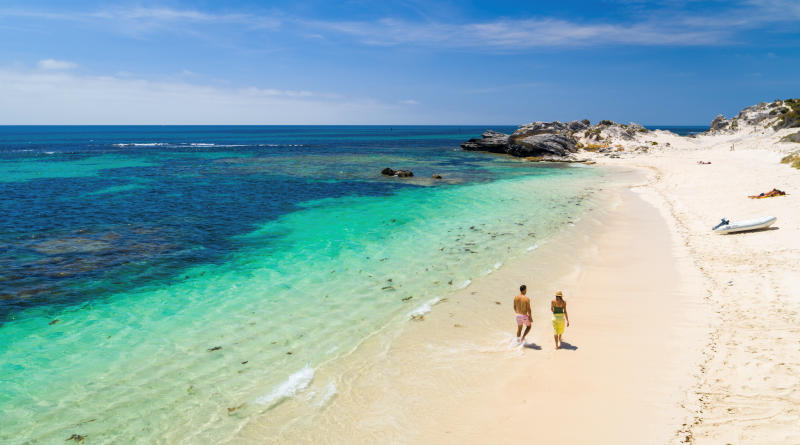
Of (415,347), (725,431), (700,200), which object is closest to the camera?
(725,431)

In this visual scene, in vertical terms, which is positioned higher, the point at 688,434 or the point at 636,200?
the point at 636,200

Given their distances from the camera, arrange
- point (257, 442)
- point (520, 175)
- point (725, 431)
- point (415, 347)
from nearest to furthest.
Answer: point (725, 431), point (257, 442), point (415, 347), point (520, 175)

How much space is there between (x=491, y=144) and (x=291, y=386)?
245 ft

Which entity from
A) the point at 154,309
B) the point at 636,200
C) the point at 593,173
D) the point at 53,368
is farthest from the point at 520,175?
the point at 53,368

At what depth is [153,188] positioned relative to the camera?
114ft

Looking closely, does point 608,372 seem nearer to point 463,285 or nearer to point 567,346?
point 567,346

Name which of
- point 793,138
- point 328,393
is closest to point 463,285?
point 328,393

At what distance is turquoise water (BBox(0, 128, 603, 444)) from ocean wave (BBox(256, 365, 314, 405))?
0.04m

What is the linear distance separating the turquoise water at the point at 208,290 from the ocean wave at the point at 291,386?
0.13ft

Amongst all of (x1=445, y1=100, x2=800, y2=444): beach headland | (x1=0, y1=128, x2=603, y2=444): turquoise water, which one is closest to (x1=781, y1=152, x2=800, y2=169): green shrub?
(x1=445, y1=100, x2=800, y2=444): beach headland

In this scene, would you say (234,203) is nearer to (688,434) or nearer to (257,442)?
(257,442)

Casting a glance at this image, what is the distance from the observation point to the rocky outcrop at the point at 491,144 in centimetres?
7589

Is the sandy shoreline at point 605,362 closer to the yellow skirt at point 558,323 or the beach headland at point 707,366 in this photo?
the beach headland at point 707,366

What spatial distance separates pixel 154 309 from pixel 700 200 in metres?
31.0
